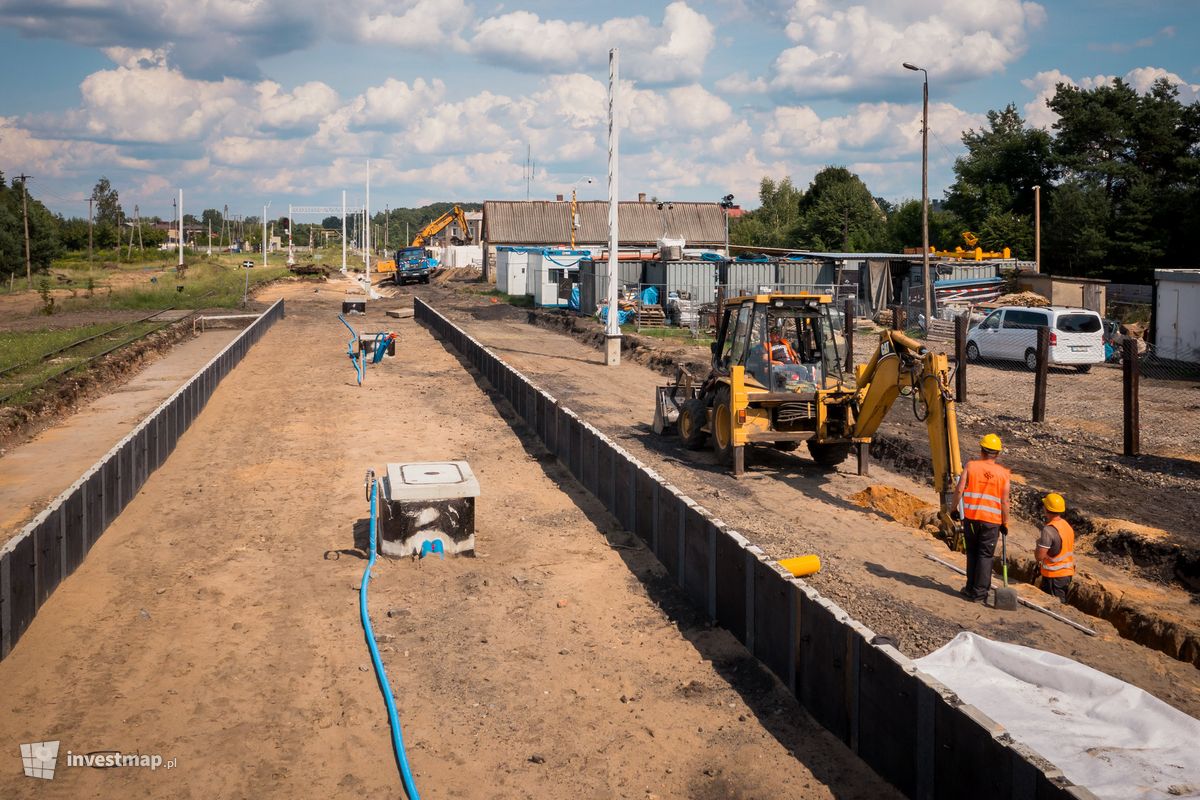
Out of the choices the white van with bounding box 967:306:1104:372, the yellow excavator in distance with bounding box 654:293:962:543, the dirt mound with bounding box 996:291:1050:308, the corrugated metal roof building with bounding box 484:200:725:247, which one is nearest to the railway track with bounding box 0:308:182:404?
the yellow excavator in distance with bounding box 654:293:962:543

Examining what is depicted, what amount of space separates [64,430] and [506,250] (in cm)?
4756

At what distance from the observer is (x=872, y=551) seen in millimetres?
13273

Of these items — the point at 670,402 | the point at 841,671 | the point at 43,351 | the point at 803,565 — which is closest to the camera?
the point at 841,671

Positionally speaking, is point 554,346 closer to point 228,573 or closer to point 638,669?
point 228,573

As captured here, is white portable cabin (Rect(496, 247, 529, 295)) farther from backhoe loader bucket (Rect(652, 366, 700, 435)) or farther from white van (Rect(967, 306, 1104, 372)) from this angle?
backhoe loader bucket (Rect(652, 366, 700, 435))

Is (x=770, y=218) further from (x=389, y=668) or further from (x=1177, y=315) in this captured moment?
(x=389, y=668)

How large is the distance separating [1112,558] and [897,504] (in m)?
3.30

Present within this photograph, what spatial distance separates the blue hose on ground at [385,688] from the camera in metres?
7.41

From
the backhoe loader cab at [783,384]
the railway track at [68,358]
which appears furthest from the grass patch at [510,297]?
the backhoe loader cab at [783,384]

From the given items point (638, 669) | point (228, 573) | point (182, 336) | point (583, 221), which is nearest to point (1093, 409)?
point (638, 669)

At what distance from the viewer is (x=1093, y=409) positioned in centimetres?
2280

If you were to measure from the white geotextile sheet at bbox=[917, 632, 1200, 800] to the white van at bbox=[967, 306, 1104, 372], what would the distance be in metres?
20.2

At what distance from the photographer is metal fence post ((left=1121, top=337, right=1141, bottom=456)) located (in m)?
17.4

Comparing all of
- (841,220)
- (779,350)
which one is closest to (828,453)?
(779,350)
